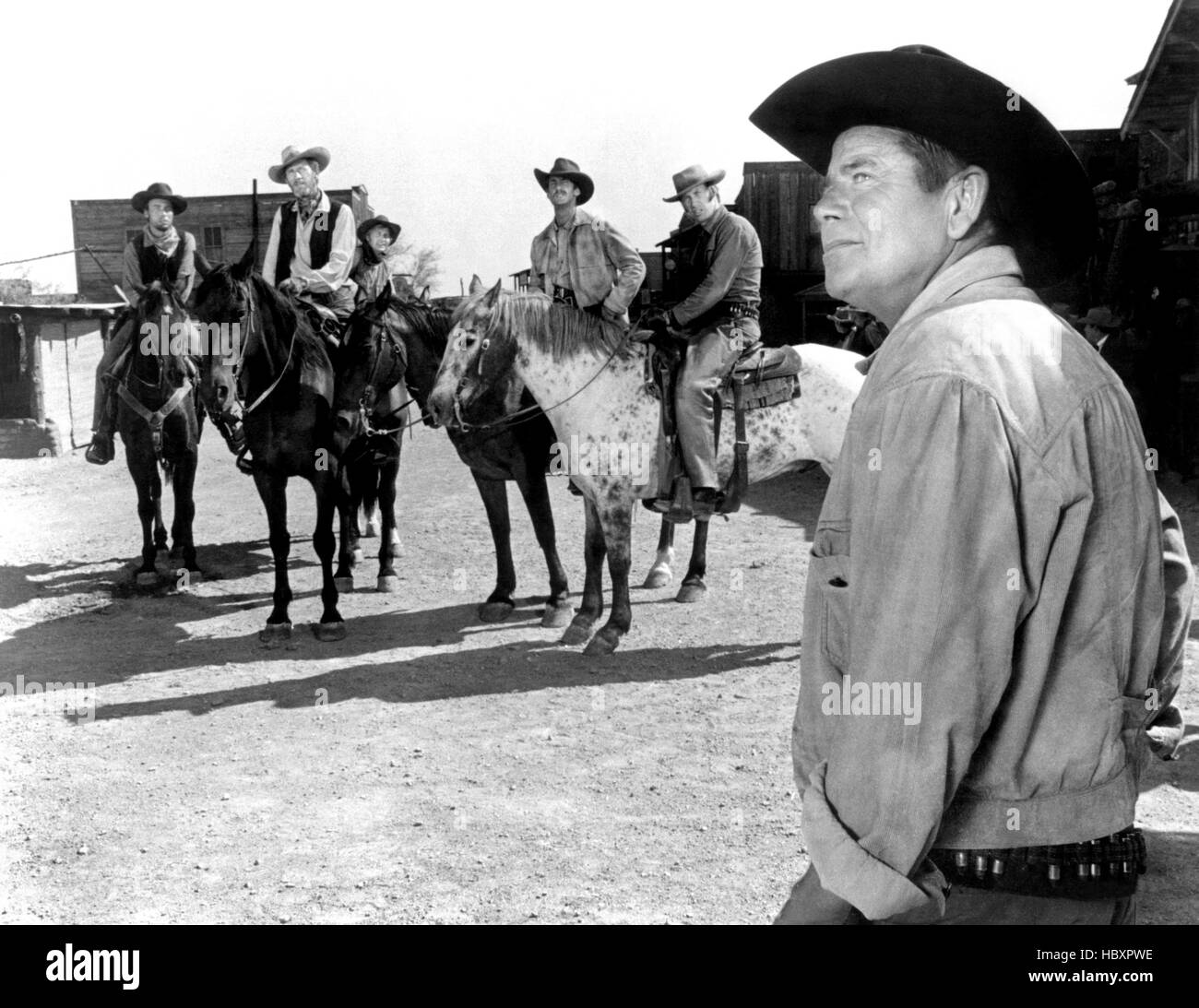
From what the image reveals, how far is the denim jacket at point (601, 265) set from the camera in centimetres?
727

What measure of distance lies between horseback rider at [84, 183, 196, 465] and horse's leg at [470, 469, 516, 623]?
9.34ft

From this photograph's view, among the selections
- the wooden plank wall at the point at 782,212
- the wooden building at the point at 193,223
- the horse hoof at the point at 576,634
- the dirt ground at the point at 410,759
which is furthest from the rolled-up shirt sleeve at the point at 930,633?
the wooden building at the point at 193,223

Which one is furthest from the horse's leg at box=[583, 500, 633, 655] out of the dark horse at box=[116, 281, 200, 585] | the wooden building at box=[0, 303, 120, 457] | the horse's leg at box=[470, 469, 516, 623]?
the wooden building at box=[0, 303, 120, 457]

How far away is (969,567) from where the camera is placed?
1347mm

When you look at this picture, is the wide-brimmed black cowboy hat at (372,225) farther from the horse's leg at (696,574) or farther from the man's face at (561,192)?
the horse's leg at (696,574)

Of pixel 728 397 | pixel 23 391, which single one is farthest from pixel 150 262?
pixel 23 391

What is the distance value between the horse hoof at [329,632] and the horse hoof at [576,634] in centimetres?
156

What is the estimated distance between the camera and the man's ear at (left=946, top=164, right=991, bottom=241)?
5.26ft

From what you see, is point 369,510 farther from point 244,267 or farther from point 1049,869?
point 1049,869

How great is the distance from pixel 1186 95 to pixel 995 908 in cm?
1578

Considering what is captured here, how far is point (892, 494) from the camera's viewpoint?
1.38 meters

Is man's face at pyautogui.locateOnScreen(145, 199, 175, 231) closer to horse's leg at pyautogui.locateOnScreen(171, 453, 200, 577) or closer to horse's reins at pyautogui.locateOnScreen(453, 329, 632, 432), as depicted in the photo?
horse's leg at pyautogui.locateOnScreen(171, 453, 200, 577)
